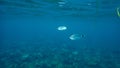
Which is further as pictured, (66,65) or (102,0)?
(102,0)

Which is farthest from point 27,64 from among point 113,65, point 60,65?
point 113,65

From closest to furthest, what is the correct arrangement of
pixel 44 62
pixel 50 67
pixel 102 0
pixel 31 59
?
pixel 50 67 → pixel 44 62 → pixel 31 59 → pixel 102 0

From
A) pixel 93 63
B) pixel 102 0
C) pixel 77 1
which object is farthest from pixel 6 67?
pixel 102 0

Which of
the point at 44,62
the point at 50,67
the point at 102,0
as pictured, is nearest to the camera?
the point at 50,67

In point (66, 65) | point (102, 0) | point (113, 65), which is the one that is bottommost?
point (113, 65)

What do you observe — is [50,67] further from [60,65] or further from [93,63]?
[93,63]

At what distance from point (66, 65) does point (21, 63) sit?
418cm

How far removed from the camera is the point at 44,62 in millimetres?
13742

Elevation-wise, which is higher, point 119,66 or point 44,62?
point 44,62

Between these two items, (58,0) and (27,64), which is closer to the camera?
(27,64)

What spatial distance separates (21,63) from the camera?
13883mm

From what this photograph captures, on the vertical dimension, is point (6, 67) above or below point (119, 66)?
above

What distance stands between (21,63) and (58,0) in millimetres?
8601

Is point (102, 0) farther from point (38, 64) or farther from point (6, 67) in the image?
point (6, 67)
